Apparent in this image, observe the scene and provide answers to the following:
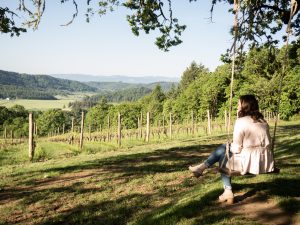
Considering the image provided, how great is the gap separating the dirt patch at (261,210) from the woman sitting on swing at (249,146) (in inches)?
30.2

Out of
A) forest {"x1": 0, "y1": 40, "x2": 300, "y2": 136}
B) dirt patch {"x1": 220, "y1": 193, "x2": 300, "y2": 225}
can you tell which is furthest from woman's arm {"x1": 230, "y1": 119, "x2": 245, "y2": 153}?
forest {"x1": 0, "y1": 40, "x2": 300, "y2": 136}

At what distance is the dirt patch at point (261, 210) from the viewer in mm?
6086

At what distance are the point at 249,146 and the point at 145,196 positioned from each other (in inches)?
168

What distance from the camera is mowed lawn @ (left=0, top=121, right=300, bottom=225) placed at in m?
6.78

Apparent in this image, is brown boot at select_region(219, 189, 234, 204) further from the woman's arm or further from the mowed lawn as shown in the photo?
the woman's arm

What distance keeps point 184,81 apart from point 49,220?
433 ft

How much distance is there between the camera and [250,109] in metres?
6.90

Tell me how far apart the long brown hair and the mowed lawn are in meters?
Result: 1.32

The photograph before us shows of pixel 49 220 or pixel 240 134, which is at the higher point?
pixel 240 134

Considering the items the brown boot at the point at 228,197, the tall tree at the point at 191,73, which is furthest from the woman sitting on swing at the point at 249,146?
the tall tree at the point at 191,73

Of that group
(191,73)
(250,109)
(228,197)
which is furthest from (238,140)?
(191,73)

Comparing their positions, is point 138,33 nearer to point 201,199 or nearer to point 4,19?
point 4,19

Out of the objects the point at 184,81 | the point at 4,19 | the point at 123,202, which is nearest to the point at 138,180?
the point at 123,202

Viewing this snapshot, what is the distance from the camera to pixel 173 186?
35.4 ft
